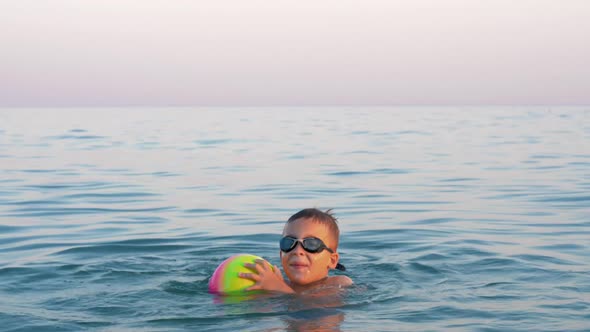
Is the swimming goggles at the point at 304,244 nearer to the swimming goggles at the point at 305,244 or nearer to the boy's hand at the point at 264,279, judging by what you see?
the swimming goggles at the point at 305,244

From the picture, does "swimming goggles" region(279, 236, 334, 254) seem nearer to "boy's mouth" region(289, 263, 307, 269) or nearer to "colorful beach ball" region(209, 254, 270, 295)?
"boy's mouth" region(289, 263, 307, 269)

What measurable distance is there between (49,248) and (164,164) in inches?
519

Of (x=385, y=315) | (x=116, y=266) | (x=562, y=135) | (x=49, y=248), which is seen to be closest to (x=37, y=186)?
(x=49, y=248)

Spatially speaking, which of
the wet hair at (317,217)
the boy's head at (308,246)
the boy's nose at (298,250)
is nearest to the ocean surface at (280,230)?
the boy's head at (308,246)

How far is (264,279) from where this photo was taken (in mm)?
7859

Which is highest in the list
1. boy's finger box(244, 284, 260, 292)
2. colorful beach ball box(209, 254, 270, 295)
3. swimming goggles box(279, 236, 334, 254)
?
swimming goggles box(279, 236, 334, 254)

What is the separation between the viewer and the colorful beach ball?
311 inches

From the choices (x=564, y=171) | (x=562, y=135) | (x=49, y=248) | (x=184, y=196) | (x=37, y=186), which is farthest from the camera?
(x=562, y=135)

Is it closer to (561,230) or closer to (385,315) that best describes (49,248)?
(385,315)

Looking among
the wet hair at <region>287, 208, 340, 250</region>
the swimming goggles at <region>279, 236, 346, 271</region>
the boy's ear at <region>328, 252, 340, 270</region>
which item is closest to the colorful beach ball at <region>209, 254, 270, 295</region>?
the swimming goggles at <region>279, 236, 346, 271</region>

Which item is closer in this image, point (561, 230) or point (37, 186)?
point (561, 230)

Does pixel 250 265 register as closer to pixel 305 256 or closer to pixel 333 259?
pixel 305 256

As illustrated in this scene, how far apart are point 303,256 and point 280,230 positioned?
4988 millimetres

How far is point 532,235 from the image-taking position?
1231 cm
